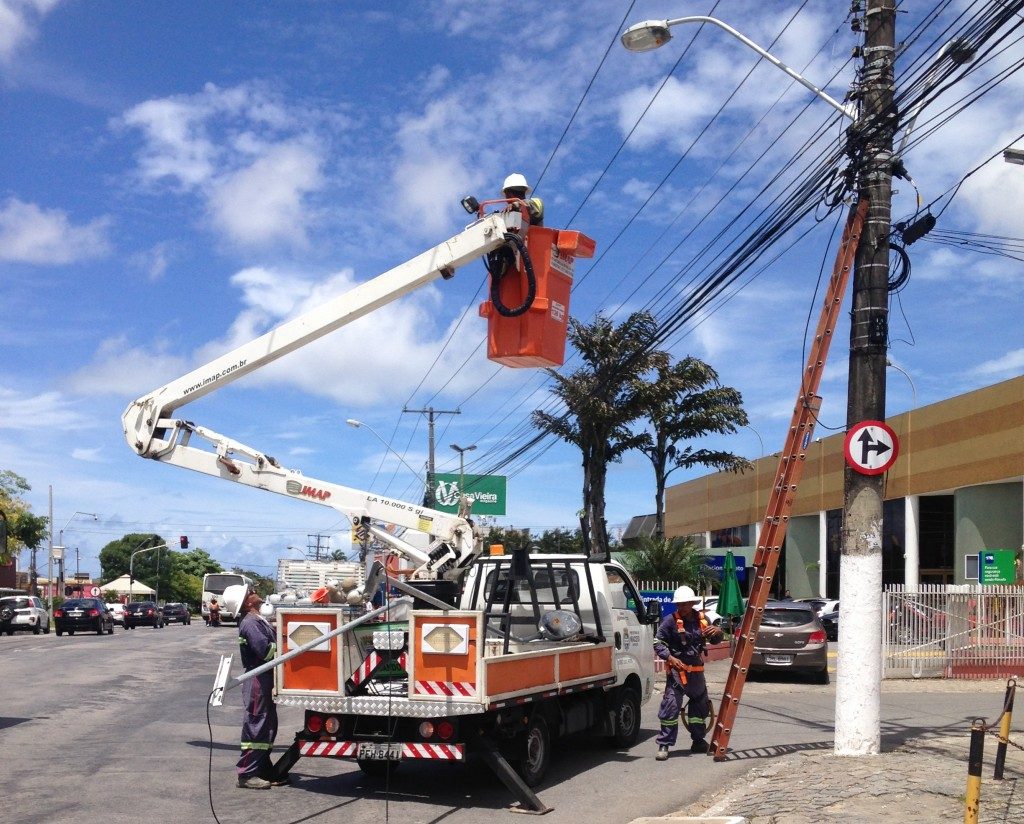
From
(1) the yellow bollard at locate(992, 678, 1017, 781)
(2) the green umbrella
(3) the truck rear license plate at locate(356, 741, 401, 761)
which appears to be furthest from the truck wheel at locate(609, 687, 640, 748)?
(2) the green umbrella

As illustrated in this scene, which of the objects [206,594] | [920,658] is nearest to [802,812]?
[920,658]

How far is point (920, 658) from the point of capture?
71.7ft

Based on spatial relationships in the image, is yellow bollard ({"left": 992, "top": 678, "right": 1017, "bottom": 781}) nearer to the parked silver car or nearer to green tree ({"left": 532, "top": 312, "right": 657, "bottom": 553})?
green tree ({"left": 532, "top": 312, "right": 657, "bottom": 553})

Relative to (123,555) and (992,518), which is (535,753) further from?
(123,555)

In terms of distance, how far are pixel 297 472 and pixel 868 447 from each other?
6938mm

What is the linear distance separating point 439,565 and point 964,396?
84.9 feet

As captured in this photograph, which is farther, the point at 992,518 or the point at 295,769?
the point at 992,518

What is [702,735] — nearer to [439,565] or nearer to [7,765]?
[439,565]

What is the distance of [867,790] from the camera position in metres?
9.03

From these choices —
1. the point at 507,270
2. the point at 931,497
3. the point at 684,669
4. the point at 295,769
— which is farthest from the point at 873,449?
the point at 931,497

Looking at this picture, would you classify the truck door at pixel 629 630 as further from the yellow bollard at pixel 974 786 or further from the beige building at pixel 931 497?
the beige building at pixel 931 497

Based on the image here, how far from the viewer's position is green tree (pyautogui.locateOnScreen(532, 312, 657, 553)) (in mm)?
32781

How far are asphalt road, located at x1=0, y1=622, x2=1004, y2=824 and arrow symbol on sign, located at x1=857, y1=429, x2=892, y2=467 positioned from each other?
10.3ft

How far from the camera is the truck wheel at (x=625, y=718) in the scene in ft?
39.9
